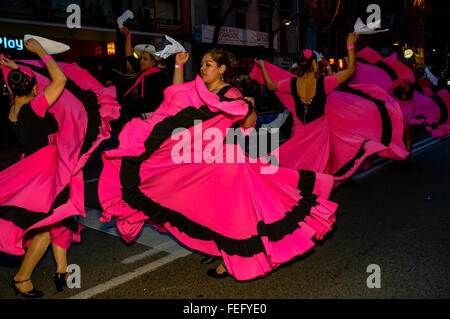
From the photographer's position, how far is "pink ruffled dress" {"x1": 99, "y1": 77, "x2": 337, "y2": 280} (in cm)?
340

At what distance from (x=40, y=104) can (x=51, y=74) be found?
9.1 inches

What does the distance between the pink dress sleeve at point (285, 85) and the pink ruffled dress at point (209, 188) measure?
2530mm

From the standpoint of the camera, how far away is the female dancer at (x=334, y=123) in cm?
554

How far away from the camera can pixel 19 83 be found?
3.32m

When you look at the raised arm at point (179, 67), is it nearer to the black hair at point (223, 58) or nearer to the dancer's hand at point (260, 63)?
the black hair at point (223, 58)

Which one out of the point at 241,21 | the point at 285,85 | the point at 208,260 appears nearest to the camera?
the point at 208,260

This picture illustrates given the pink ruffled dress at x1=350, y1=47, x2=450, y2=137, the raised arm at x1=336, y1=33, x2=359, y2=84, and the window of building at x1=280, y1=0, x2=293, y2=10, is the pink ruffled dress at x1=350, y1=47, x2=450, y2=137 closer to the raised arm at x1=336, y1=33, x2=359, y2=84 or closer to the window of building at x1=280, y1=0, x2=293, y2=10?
the raised arm at x1=336, y1=33, x2=359, y2=84

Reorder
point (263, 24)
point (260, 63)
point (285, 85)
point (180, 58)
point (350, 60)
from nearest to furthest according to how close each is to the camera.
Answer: point (180, 58) < point (350, 60) < point (285, 85) < point (260, 63) < point (263, 24)

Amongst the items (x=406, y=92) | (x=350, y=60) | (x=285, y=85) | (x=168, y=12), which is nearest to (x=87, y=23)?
(x=168, y=12)

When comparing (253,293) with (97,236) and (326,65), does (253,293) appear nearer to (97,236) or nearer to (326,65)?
(97,236)

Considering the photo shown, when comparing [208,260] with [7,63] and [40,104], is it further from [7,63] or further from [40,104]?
[7,63]

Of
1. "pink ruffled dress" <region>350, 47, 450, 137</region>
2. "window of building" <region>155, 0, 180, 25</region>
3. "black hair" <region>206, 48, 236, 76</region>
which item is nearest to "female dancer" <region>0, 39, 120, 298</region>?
"black hair" <region>206, 48, 236, 76</region>
